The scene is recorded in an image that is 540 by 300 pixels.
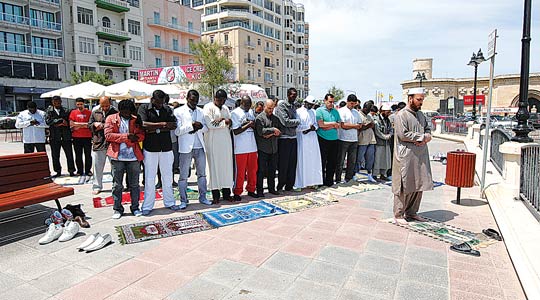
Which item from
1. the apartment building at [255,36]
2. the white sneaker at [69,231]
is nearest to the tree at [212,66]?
the apartment building at [255,36]

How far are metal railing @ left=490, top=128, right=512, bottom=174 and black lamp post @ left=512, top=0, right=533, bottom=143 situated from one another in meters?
1.72

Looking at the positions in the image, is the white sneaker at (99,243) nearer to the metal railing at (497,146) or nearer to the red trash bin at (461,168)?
the red trash bin at (461,168)

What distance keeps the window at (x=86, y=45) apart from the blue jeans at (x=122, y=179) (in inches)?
1511

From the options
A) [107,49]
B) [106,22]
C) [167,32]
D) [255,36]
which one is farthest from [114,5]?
[255,36]

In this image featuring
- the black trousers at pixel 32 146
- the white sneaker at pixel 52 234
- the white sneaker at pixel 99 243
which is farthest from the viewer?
the black trousers at pixel 32 146

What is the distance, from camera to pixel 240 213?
5547mm

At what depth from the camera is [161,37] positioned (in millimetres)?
46688

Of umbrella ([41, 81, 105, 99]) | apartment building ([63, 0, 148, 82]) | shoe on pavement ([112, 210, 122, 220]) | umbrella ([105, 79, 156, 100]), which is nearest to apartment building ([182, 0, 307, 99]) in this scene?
apartment building ([63, 0, 148, 82])

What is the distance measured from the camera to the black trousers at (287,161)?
6906 millimetres

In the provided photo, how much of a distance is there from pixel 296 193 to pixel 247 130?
1.63m

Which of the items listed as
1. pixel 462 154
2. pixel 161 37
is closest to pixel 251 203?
pixel 462 154

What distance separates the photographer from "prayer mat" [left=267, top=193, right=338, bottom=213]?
5934 millimetres

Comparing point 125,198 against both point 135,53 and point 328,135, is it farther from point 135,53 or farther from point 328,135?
point 135,53

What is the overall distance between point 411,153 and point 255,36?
5831 centimetres
